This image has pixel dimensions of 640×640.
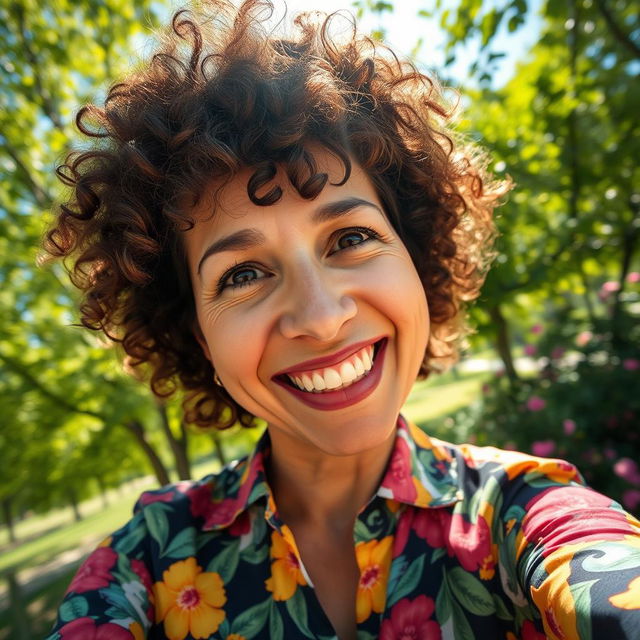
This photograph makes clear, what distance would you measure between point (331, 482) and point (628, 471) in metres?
3.14

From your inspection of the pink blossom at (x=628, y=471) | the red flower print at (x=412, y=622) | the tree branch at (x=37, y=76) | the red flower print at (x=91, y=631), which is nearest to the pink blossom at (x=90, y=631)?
the red flower print at (x=91, y=631)

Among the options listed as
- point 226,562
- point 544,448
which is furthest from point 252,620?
point 544,448

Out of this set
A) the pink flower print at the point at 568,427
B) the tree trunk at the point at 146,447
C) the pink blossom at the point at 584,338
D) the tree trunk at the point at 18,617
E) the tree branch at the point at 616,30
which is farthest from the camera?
the tree trunk at the point at 146,447

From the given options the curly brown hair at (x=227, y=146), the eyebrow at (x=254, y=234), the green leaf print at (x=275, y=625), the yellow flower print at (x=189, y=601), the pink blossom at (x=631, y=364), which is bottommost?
the pink blossom at (x=631, y=364)

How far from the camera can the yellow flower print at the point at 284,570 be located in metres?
1.29

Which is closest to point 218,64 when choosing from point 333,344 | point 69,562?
point 333,344

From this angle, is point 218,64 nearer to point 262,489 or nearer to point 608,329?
point 262,489

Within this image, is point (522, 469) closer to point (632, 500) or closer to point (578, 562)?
point (578, 562)

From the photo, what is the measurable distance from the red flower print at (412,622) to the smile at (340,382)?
557 millimetres

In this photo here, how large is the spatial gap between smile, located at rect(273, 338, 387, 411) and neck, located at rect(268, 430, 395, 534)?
290 millimetres

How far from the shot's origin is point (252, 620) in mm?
1276

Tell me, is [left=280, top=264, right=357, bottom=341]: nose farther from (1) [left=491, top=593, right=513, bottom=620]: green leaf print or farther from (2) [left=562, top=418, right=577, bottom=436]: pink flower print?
(2) [left=562, top=418, right=577, bottom=436]: pink flower print

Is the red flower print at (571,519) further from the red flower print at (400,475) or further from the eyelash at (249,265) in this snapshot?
the eyelash at (249,265)

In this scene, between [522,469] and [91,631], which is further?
[522,469]
